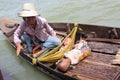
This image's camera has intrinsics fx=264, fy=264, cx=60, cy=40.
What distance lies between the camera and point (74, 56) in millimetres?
5301

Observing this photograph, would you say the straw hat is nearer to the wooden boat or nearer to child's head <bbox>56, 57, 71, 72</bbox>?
the wooden boat

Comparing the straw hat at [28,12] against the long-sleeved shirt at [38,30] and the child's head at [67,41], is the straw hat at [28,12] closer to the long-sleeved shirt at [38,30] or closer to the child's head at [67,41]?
the long-sleeved shirt at [38,30]

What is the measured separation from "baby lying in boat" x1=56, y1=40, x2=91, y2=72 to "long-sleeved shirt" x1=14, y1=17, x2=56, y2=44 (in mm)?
703

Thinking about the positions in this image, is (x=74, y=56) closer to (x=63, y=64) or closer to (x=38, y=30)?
(x=63, y=64)

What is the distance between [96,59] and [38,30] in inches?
55.6

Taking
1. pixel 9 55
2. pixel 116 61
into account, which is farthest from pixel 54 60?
pixel 9 55

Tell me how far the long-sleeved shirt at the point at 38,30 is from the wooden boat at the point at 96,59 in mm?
501

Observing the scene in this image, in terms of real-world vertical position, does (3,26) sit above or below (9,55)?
above

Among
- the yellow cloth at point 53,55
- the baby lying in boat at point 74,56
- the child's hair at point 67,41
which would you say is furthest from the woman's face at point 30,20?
the baby lying in boat at point 74,56

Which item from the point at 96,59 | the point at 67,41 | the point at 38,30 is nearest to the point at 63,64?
the point at 96,59

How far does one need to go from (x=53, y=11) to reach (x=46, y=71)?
506 cm

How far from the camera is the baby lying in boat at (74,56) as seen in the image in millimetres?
5098

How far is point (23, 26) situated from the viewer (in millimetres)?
5711

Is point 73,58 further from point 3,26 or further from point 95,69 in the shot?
point 3,26
